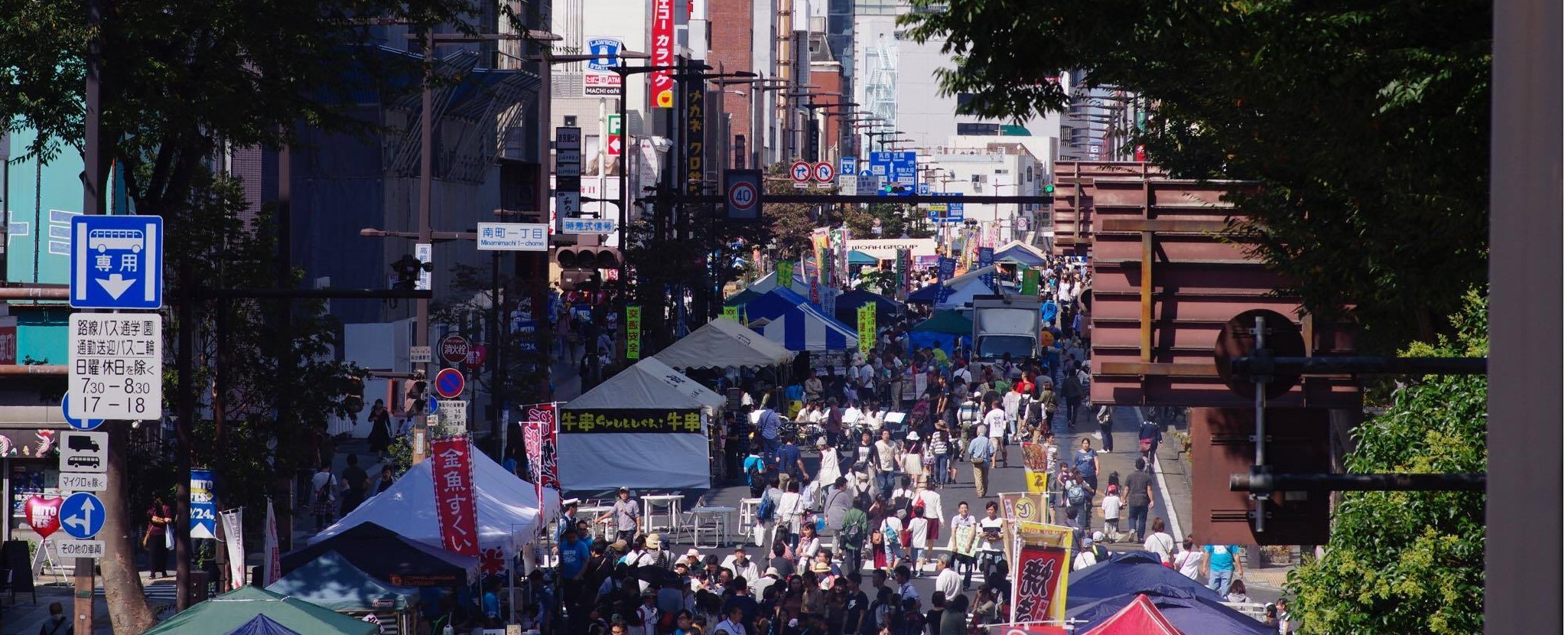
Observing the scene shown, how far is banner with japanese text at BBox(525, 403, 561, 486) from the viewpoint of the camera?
63.1 feet

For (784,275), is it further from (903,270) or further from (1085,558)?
(1085,558)

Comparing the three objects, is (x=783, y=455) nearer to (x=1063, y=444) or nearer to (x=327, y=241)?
(x=1063, y=444)

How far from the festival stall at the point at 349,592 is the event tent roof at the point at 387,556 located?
54 cm

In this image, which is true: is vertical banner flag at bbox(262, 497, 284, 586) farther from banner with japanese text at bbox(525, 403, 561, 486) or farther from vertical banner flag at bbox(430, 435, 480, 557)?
banner with japanese text at bbox(525, 403, 561, 486)

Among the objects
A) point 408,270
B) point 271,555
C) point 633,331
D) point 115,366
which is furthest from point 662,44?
point 115,366

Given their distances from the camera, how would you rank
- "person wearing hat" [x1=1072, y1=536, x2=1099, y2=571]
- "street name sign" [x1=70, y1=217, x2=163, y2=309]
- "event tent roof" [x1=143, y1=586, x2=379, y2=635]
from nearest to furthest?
"street name sign" [x1=70, y1=217, x2=163, y2=309] → "event tent roof" [x1=143, y1=586, x2=379, y2=635] → "person wearing hat" [x1=1072, y1=536, x2=1099, y2=571]

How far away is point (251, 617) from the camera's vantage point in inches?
509

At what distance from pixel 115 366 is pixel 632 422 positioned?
1357cm

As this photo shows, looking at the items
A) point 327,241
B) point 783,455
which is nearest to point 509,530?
point 783,455

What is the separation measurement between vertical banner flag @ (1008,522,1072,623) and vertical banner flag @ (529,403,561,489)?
668 cm

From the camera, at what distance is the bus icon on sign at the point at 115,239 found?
1185 cm

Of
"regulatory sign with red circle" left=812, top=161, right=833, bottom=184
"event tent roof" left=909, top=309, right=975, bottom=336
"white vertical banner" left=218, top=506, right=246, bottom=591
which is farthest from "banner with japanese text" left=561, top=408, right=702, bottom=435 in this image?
"regulatory sign with red circle" left=812, top=161, right=833, bottom=184

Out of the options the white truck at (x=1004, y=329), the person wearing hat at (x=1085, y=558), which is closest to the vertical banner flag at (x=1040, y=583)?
the person wearing hat at (x=1085, y=558)

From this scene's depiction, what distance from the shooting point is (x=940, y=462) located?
91.9ft
